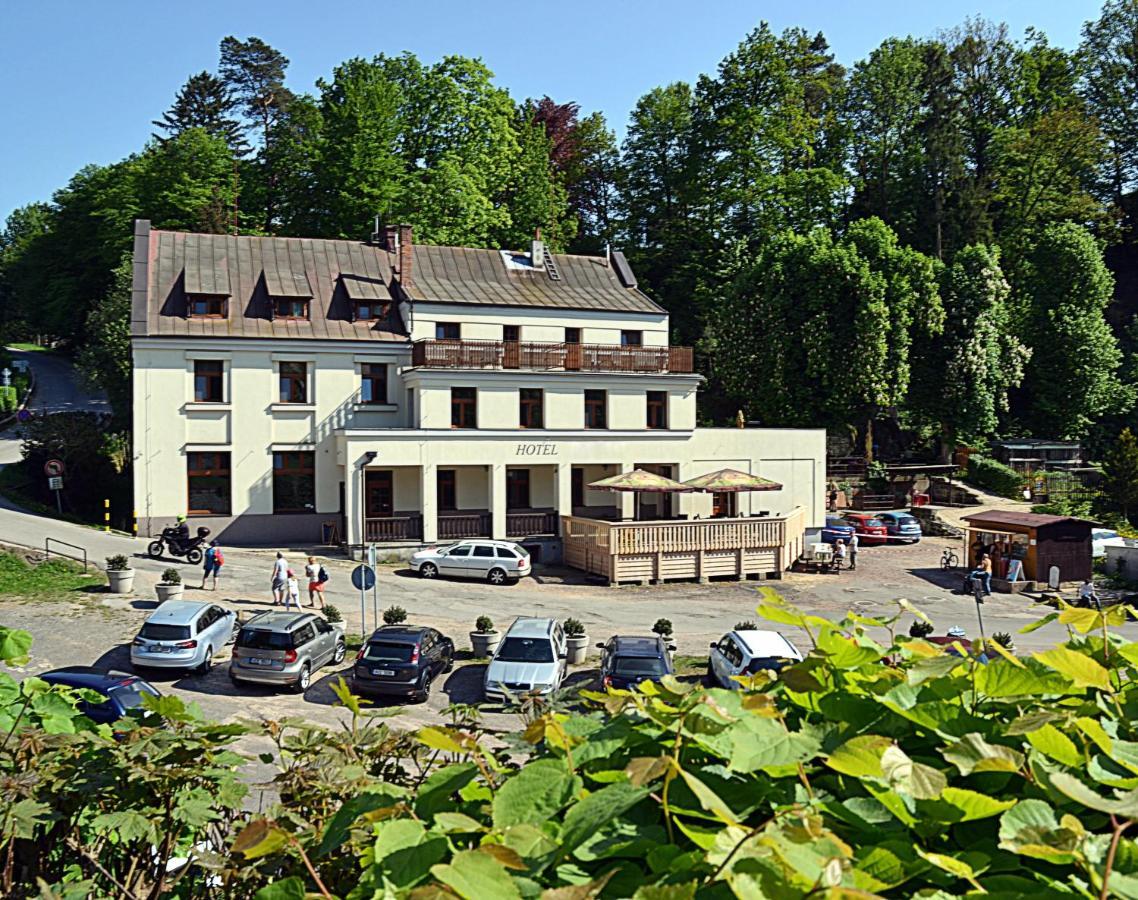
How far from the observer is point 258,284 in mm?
39125

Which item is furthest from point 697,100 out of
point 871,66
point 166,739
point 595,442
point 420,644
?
point 166,739

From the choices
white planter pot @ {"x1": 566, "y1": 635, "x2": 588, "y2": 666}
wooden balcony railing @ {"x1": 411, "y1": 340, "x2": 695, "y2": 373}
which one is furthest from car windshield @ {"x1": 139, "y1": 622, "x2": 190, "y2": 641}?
wooden balcony railing @ {"x1": 411, "y1": 340, "x2": 695, "y2": 373}

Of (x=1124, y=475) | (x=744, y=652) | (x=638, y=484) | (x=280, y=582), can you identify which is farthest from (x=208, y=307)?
(x=1124, y=475)

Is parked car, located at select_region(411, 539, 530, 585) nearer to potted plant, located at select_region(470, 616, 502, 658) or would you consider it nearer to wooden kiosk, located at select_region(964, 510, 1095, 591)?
potted plant, located at select_region(470, 616, 502, 658)

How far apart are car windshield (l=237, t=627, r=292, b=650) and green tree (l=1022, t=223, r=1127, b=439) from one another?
2142 inches

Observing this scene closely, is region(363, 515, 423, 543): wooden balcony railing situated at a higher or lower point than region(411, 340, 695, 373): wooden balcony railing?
lower

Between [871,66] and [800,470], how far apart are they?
40158mm

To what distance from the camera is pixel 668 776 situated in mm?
2102

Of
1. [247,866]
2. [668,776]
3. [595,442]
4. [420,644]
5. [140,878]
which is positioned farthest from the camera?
[595,442]

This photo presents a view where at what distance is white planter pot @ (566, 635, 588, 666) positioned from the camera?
77.6 ft

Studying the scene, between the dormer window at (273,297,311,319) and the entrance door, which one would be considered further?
the dormer window at (273,297,311,319)

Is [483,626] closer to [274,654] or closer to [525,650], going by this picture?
[525,650]

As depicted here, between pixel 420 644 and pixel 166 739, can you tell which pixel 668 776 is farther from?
pixel 420 644

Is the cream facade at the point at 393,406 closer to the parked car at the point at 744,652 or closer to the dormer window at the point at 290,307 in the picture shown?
the dormer window at the point at 290,307
